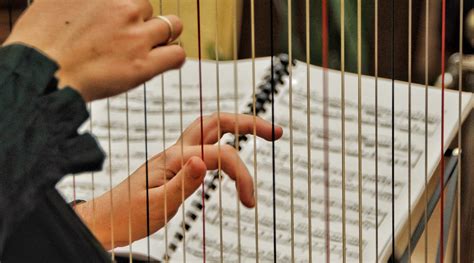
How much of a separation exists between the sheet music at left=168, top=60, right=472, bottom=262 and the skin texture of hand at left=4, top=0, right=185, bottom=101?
24cm

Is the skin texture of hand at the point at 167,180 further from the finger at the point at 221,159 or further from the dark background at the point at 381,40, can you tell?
the dark background at the point at 381,40

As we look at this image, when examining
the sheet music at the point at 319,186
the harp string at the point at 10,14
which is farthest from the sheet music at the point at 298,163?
the harp string at the point at 10,14

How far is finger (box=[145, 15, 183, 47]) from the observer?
2.56 ft

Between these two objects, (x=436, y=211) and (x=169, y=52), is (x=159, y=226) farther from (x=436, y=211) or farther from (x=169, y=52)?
(x=436, y=211)

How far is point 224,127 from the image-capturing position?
0.92m

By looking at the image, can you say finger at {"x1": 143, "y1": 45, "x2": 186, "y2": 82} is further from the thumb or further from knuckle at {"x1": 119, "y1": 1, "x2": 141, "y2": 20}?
the thumb

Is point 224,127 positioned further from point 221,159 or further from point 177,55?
point 177,55

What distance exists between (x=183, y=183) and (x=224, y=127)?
0.07 metres

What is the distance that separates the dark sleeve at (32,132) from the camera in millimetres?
719

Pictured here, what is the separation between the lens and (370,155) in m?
1.04

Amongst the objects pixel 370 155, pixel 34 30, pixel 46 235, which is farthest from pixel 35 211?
pixel 370 155

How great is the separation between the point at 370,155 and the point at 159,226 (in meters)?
0.27

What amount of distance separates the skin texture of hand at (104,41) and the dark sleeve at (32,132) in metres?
0.03

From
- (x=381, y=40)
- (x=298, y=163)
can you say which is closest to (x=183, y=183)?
(x=298, y=163)
